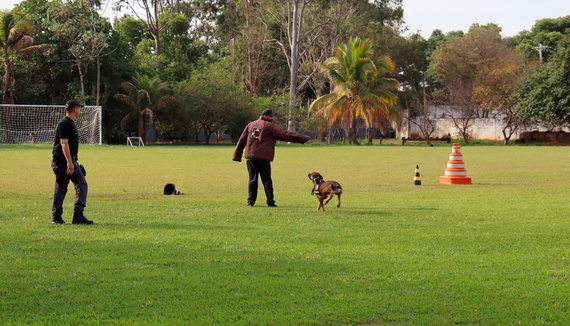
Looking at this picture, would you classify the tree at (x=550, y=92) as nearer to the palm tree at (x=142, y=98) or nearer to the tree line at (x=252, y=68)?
the tree line at (x=252, y=68)

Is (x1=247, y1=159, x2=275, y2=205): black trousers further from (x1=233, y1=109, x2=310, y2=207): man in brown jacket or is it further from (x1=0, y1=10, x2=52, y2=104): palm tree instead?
(x1=0, y1=10, x2=52, y2=104): palm tree

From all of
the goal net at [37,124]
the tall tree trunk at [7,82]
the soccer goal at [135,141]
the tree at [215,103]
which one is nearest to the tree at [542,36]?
the tree at [215,103]

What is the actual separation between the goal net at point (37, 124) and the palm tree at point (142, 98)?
134 inches

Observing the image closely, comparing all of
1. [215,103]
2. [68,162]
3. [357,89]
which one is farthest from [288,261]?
[357,89]

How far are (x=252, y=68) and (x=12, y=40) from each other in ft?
86.0

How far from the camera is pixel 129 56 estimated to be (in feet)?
199

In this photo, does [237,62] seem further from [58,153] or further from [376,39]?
[58,153]

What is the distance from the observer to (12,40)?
168 feet

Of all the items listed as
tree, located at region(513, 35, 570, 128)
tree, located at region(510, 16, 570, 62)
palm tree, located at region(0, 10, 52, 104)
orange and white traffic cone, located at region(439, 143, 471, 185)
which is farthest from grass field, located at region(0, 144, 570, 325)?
→ tree, located at region(510, 16, 570, 62)

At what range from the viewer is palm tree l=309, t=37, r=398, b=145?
191 feet

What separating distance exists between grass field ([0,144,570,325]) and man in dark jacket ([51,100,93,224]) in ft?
1.34

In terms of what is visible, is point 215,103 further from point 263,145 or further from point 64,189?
point 64,189

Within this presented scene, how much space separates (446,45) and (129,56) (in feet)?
103

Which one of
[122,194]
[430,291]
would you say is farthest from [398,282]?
[122,194]
